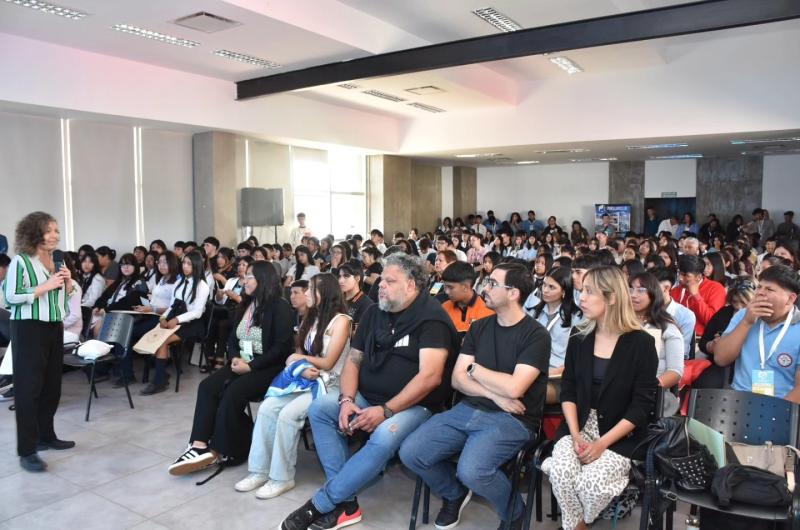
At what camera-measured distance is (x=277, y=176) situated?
41.5 feet

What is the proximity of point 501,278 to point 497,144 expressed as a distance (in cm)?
998

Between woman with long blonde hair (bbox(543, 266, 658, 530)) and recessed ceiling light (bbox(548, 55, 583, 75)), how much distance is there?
7684mm

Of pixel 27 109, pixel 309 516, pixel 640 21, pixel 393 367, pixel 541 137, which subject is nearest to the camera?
pixel 309 516

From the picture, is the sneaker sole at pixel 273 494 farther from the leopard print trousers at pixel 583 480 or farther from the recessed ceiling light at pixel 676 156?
the recessed ceiling light at pixel 676 156

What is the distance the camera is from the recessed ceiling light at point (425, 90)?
33.4ft

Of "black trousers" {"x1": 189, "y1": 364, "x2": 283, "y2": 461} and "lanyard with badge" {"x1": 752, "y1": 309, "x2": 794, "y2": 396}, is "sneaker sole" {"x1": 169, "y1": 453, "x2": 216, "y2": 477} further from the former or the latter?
"lanyard with badge" {"x1": 752, "y1": 309, "x2": 794, "y2": 396}

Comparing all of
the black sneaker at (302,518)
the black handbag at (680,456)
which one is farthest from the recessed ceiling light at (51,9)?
the black handbag at (680,456)

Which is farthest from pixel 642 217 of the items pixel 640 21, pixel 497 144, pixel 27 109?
pixel 27 109

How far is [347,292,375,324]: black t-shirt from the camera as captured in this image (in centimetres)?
443

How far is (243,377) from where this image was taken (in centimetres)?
384

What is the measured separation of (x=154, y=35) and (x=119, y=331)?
412cm

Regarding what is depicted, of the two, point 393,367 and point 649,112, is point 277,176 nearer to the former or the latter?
point 649,112

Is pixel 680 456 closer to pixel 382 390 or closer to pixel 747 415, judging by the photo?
pixel 747 415

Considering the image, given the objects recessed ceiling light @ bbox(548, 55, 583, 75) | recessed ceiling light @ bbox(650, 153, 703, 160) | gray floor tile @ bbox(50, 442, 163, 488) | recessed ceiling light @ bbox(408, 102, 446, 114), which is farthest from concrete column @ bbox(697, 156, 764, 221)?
gray floor tile @ bbox(50, 442, 163, 488)
